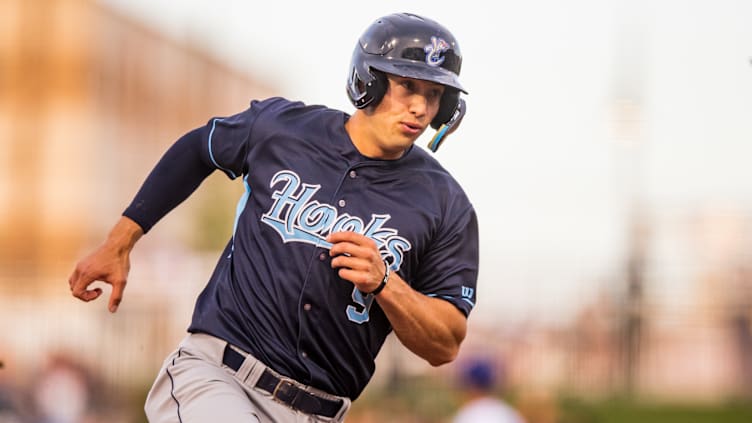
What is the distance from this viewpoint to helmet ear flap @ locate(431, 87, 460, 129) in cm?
550

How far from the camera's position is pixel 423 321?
16.8ft

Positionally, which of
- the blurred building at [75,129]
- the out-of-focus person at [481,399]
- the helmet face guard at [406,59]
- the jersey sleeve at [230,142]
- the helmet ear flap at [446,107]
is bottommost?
the out-of-focus person at [481,399]

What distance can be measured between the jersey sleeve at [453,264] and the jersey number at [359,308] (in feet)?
0.77

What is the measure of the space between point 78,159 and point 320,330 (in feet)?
197

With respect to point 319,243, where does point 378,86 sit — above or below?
above

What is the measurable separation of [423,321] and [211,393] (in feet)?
2.82

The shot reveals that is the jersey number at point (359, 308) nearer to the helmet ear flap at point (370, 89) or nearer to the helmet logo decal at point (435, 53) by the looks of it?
the helmet ear flap at point (370, 89)

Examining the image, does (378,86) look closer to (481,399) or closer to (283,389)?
(283,389)

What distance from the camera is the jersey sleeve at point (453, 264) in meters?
5.34

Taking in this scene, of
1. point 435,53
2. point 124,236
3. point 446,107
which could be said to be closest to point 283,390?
point 124,236

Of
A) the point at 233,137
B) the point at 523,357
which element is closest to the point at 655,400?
the point at 523,357

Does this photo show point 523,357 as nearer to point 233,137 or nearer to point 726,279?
point 726,279

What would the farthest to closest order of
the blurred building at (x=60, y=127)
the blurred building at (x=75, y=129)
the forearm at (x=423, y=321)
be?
the blurred building at (x=60, y=127) < the blurred building at (x=75, y=129) < the forearm at (x=423, y=321)

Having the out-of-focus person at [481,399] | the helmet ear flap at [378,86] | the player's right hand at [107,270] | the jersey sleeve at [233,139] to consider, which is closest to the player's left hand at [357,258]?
the helmet ear flap at [378,86]
